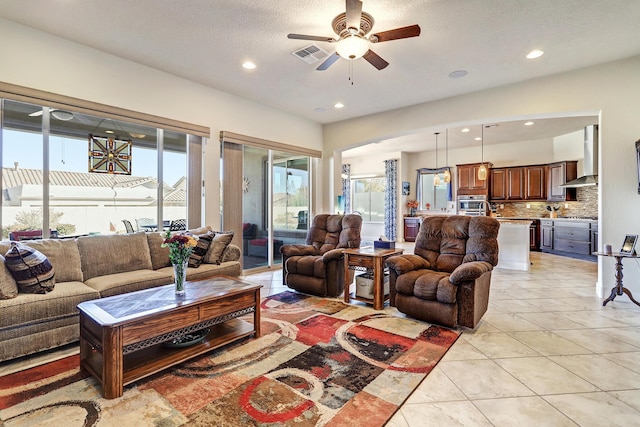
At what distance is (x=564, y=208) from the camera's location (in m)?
8.26

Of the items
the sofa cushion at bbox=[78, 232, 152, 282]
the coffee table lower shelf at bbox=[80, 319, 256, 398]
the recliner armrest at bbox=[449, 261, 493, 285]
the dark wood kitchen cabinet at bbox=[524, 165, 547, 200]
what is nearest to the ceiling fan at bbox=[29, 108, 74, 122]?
the sofa cushion at bbox=[78, 232, 152, 282]

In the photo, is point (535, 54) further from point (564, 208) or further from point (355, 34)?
point (564, 208)

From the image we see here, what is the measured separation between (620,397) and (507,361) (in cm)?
65

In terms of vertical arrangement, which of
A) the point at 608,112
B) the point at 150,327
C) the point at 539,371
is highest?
the point at 608,112

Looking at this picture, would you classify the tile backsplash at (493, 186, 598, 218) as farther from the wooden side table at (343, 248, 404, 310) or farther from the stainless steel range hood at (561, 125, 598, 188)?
the wooden side table at (343, 248, 404, 310)

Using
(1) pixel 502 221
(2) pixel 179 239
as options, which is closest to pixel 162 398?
(2) pixel 179 239

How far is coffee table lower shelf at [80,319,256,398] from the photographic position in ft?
6.87

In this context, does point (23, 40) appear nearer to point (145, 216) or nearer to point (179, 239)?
point (145, 216)

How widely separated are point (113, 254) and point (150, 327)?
1811 millimetres

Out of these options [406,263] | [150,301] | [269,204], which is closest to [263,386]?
[150,301]

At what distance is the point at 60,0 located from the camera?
2.80 metres

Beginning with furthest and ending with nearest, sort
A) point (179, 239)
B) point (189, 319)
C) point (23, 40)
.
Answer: point (23, 40) < point (179, 239) < point (189, 319)

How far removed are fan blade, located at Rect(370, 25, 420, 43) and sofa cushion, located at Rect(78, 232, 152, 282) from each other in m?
3.49

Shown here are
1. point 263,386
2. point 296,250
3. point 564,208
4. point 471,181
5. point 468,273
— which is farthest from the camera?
point 471,181
